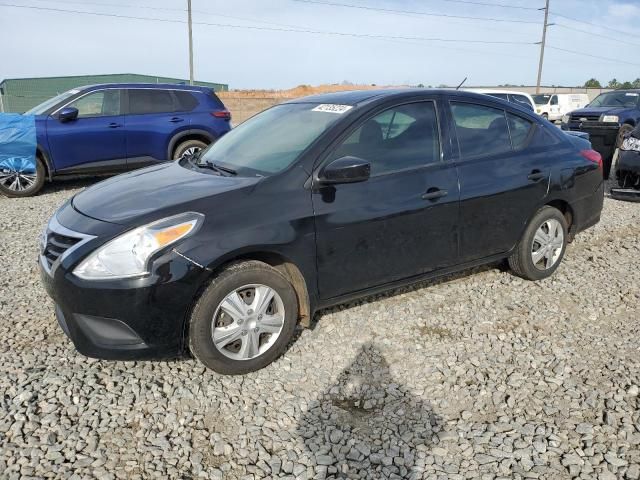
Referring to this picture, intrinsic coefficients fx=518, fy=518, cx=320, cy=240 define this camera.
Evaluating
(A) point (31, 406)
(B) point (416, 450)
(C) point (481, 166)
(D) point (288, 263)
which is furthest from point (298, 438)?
(C) point (481, 166)

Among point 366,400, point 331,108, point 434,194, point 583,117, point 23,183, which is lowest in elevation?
point 366,400

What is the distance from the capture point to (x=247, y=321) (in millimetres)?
3162

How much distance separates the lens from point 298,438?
2.74 metres

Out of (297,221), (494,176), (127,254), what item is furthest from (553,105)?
(127,254)

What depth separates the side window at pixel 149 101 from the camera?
30.1ft

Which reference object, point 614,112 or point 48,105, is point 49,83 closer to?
point 48,105

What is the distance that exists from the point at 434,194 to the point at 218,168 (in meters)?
1.59

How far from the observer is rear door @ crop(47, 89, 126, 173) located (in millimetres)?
8430

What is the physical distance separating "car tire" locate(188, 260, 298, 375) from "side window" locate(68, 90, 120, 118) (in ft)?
22.8

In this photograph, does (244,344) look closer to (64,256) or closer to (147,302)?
(147,302)

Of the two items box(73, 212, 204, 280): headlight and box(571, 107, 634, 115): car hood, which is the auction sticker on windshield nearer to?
box(73, 212, 204, 280): headlight

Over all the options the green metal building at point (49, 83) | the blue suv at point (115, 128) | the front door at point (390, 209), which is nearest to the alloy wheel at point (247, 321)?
the front door at point (390, 209)

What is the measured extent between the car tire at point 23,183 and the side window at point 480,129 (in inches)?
279

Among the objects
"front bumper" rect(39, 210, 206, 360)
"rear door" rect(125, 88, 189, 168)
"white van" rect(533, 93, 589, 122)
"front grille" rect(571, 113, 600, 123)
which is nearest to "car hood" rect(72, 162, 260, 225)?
"front bumper" rect(39, 210, 206, 360)
